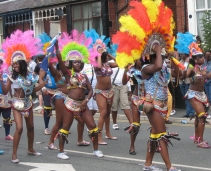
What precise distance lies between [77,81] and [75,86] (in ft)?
0.32

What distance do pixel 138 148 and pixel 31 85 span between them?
7.89 feet

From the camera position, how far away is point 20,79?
8.70 m

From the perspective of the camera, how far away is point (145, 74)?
705cm

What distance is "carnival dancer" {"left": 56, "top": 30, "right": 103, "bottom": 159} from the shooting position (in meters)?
8.58

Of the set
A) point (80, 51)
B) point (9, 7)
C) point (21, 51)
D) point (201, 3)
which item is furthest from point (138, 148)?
point (9, 7)

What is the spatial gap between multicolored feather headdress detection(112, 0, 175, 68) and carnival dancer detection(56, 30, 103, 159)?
183 cm

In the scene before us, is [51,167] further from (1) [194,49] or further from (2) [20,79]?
(1) [194,49]

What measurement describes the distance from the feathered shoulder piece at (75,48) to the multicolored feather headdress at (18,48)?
56 centimetres

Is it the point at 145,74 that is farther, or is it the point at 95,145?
the point at 95,145

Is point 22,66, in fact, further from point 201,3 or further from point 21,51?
point 201,3

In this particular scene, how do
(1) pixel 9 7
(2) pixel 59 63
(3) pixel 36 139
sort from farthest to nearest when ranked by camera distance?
(1) pixel 9 7 → (3) pixel 36 139 → (2) pixel 59 63

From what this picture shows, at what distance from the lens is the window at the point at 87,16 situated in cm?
2252

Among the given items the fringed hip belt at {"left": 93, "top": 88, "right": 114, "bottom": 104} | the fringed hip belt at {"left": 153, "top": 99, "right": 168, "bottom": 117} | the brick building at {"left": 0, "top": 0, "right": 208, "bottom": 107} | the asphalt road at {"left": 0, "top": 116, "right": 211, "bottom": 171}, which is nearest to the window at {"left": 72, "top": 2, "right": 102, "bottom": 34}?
the brick building at {"left": 0, "top": 0, "right": 208, "bottom": 107}

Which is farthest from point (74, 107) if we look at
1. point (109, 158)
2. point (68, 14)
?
point (68, 14)
